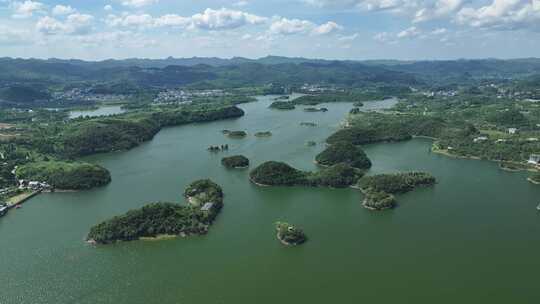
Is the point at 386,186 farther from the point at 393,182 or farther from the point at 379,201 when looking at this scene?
the point at 379,201

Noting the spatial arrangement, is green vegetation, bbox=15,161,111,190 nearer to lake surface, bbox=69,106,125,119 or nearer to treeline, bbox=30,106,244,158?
treeline, bbox=30,106,244,158

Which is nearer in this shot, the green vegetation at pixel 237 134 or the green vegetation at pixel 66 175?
the green vegetation at pixel 66 175

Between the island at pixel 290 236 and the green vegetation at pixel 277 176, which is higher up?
the green vegetation at pixel 277 176

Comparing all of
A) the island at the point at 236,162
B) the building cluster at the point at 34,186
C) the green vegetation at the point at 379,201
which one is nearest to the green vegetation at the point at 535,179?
the green vegetation at the point at 379,201

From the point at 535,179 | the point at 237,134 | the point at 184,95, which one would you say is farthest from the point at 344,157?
the point at 184,95

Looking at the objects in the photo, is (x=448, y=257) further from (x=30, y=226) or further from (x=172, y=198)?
(x=30, y=226)

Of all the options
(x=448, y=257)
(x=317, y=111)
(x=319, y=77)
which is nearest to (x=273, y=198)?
(x=448, y=257)

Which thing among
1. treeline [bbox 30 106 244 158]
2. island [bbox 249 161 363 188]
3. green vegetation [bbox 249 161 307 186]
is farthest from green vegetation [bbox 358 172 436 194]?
treeline [bbox 30 106 244 158]

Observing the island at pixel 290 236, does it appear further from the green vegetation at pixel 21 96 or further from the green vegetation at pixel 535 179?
the green vegetation at pixel 21 96
